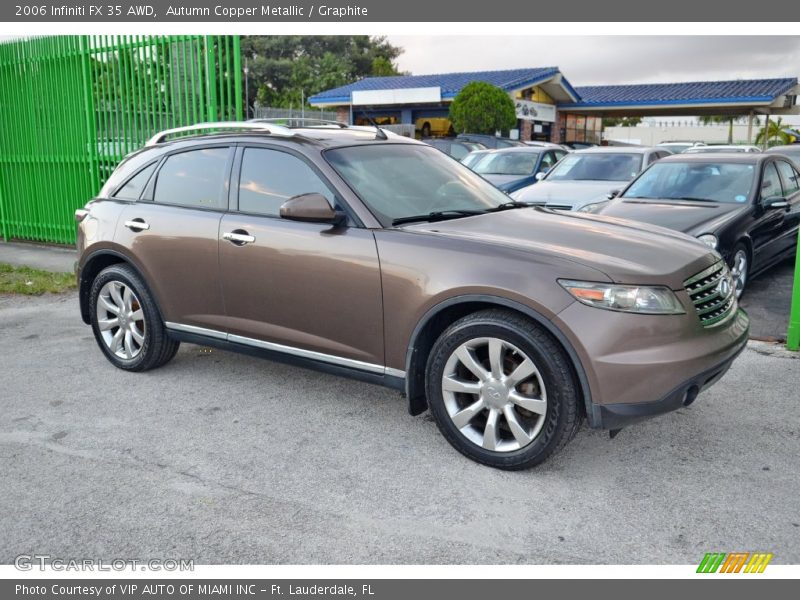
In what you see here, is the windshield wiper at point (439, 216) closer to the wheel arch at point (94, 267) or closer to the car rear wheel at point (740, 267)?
the wheel arch at point (94, 267)

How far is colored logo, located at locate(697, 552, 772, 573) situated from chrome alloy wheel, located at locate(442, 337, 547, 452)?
0.95m

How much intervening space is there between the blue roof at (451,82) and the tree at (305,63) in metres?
10.2

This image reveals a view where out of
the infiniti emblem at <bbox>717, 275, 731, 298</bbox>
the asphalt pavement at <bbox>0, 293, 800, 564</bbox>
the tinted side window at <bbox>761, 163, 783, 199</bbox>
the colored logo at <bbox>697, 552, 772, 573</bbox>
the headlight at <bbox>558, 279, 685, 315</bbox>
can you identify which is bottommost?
the colored logo at <bbox>697, 552, 772, 573</bbox>

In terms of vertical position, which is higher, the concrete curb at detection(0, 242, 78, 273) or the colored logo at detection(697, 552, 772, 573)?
the concrete curb at detection(0, 242, 78, 273)

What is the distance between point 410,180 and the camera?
15.1 feet

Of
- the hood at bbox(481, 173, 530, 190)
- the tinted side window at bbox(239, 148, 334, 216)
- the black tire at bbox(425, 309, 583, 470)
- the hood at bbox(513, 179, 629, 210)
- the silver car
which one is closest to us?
the black tire at bbox(425, 309, 583, 470)

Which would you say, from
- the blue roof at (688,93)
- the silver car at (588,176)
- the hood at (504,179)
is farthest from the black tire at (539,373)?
the blue roof at (688,93)

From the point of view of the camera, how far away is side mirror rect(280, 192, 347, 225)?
13.4ft

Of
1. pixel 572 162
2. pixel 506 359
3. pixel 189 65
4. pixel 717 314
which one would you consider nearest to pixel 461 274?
pixel 506 359

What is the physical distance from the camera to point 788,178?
8852 mm

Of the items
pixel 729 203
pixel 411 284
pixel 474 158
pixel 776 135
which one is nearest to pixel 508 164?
pixel 474 158

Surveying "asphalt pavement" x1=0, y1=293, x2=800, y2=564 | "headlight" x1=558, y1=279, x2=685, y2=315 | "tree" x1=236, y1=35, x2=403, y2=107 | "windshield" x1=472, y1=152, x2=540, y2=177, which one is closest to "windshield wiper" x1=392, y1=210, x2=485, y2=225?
"headlight" x1=558, y1=279, x2=685, y2=315

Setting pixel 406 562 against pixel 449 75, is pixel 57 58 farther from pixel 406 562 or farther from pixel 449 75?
pixel 449 75

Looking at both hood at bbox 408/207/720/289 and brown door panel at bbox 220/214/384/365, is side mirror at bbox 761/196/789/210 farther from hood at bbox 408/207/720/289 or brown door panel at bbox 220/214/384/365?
brown door panel at bbox 220/214/384/365
